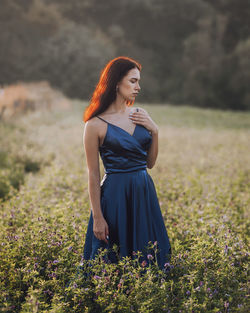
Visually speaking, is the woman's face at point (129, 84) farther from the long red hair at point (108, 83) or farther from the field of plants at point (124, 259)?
the field of plants at point (124, 259)

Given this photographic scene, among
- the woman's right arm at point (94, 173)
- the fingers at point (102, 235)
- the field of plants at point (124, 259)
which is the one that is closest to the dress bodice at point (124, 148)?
the woman's right arm at point (94, 173)

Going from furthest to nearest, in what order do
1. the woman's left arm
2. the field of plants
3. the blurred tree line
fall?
the blurred tree line < the woman's left arm < the field of plants

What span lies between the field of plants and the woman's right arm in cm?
33

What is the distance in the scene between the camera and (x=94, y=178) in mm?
2607

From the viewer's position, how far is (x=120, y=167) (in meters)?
2.70

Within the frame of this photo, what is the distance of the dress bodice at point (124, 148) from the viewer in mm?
2605

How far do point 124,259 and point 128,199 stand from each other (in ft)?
1.69

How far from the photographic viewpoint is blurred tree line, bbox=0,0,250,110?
39.5 meters

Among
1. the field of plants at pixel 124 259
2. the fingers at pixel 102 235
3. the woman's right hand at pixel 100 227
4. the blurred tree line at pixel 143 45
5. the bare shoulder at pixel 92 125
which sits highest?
the blurred tree line at pixel 143 45

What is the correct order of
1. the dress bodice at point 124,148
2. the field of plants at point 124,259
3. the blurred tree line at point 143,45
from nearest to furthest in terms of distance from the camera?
1. the field of plants at point 124,259
2. the dress bodice at point 124,148
3. the blurred tree line at point 143,45

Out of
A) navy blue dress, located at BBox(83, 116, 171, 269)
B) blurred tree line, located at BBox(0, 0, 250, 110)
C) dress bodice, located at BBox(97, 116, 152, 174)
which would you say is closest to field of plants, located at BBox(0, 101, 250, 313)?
navy blue dress, located at BBox(83, 116, 171, 269)

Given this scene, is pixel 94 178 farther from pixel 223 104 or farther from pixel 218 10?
pixel 218 10

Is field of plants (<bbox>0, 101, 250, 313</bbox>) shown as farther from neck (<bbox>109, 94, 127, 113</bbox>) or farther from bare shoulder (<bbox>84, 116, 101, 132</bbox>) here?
neck (<bbox>109, 94, 127, 113</bbox>)

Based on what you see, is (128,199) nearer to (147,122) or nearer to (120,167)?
(120,167)
